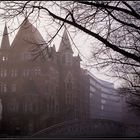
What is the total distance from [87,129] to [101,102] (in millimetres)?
46020

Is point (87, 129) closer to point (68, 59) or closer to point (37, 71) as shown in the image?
point (37, 71)

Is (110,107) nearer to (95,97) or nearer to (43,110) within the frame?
(95,97)

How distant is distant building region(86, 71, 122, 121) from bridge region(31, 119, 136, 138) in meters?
22.3

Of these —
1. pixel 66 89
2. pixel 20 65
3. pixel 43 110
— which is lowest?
pixel 43 110

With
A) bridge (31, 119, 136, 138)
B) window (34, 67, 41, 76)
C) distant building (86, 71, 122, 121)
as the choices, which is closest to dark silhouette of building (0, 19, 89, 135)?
window (34, 67, 41, 76)

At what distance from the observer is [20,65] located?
6172 centimetres

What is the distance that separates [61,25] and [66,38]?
129 centimetres

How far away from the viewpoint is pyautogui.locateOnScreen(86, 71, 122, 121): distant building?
85.8 m

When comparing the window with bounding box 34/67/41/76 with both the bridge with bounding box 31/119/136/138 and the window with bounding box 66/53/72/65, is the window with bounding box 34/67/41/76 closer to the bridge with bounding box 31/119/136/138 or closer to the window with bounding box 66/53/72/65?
the window with bounding box 66/53/72/65

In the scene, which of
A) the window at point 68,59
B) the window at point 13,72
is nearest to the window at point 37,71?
the window at point 13,72

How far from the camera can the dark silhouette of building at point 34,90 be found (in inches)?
2223

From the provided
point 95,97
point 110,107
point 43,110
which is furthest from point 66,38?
point 110,107

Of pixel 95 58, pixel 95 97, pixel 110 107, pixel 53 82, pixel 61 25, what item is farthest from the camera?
pixel 110 107

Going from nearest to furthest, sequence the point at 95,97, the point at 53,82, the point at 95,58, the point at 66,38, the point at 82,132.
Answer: the point at 66,38
the point at 95,58
the point at 82,132
the point at 53,82
the point at 95,97
